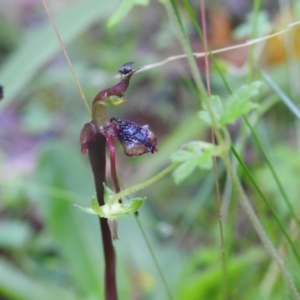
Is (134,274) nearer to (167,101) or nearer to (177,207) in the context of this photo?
(177,207)

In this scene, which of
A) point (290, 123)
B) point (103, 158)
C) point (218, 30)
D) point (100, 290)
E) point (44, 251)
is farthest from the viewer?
point (218, 30)

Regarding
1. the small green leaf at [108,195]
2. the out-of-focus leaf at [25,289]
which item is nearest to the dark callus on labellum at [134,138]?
the small green leaf at [108,195]

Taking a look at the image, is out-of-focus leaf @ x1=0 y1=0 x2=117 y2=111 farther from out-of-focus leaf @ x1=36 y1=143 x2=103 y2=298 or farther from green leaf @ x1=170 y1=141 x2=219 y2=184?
green leaf @ x1=170 y1=141 x2=219 y2=184

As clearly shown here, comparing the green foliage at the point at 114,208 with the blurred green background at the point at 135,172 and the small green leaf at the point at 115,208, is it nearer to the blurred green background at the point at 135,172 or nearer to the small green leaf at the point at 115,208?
the small green leaf at the point at 115,208

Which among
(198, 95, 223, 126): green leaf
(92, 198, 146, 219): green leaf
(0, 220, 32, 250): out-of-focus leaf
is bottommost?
(0, 220, 32, 250): out-of-focus leaf

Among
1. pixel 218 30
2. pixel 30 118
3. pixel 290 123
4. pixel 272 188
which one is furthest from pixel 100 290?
pixel 218 30

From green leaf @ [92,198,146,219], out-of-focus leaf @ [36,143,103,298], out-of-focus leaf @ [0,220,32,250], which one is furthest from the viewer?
out-of-focus leaf @ [0,220,32,250]

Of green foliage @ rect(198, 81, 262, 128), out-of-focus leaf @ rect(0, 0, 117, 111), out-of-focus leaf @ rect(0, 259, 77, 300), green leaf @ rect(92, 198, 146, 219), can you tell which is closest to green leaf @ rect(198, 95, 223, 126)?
green foliage @ rect(198, 81, 262, 128)

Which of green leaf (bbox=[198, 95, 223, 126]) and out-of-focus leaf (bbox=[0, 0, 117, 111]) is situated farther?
out-of-focus leaf (bbox=[0, 0, 117, 111])
